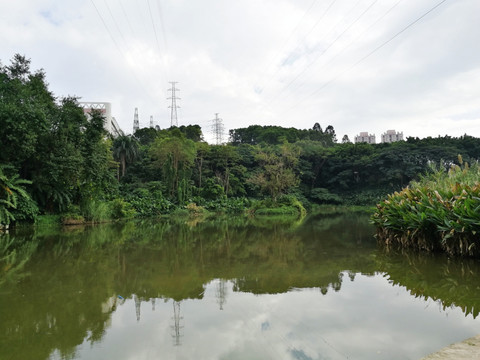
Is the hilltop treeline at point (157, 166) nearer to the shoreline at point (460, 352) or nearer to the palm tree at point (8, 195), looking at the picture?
the palm tree at point (8, 195)

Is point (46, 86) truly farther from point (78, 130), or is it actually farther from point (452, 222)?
point (452, 222)

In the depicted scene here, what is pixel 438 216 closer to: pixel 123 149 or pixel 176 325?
pixel 176 325

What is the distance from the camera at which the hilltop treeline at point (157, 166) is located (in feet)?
46.1

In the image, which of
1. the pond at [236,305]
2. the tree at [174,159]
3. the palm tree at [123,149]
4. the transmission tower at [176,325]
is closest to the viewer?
the pond at [236,305]

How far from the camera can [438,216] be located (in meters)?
6.66

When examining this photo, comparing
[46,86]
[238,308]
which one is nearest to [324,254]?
[238,308]

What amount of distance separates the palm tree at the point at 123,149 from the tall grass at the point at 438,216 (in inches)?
937

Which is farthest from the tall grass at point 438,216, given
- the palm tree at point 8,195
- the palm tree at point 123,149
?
the palm tree at point 123,149

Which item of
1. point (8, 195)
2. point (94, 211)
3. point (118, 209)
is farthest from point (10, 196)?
point (118, 209)

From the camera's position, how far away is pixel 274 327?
3.46 m

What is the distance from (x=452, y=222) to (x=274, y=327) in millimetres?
4347

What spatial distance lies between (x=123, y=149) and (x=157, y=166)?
127 inches

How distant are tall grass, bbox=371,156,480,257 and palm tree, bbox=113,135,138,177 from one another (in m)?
23.8

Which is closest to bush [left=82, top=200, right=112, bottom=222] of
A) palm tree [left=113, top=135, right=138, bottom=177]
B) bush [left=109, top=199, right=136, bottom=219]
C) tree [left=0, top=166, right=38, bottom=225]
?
bush [left=109, top=199, right=136, bottom=219]
